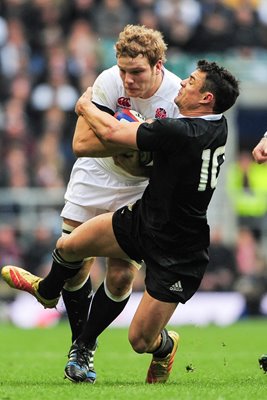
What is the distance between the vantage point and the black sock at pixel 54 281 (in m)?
8.20

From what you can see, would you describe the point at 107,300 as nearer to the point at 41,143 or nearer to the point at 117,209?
the point at 117,209

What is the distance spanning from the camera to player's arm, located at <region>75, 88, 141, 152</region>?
750cm

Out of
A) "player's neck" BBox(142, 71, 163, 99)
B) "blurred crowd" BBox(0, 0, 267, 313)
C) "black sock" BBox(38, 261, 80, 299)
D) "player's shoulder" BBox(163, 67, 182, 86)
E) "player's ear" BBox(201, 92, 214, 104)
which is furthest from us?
"blurred crowd" BBox(0, 0, 267, 313)

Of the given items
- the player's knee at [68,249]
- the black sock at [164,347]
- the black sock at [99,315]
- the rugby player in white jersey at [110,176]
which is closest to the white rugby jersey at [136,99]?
the rugby player in white jersey at [110,176]

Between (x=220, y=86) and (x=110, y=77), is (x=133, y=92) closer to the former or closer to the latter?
(x=110, y=77)

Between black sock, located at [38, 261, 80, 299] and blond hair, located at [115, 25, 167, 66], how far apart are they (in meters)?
1.55

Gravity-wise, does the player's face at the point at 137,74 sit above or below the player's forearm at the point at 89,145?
above

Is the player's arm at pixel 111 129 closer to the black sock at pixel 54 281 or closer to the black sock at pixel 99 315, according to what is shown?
the black sock at pixel 54 281

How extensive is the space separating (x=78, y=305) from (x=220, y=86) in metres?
2.02

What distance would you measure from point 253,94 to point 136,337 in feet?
39.0

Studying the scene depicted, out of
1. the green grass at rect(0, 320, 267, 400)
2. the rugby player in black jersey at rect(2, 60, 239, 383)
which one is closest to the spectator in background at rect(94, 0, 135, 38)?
the green grass at rect(0, 320, 267, 400)

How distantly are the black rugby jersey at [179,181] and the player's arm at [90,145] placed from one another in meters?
0.25

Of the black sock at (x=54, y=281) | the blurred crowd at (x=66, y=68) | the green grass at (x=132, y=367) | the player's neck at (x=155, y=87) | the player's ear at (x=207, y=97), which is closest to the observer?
the green grass at (x=132, y=367)

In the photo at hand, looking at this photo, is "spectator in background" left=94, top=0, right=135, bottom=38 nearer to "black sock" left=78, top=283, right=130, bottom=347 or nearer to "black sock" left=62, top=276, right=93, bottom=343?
"black sock" left=62, top=276, right=93, bottom=343
